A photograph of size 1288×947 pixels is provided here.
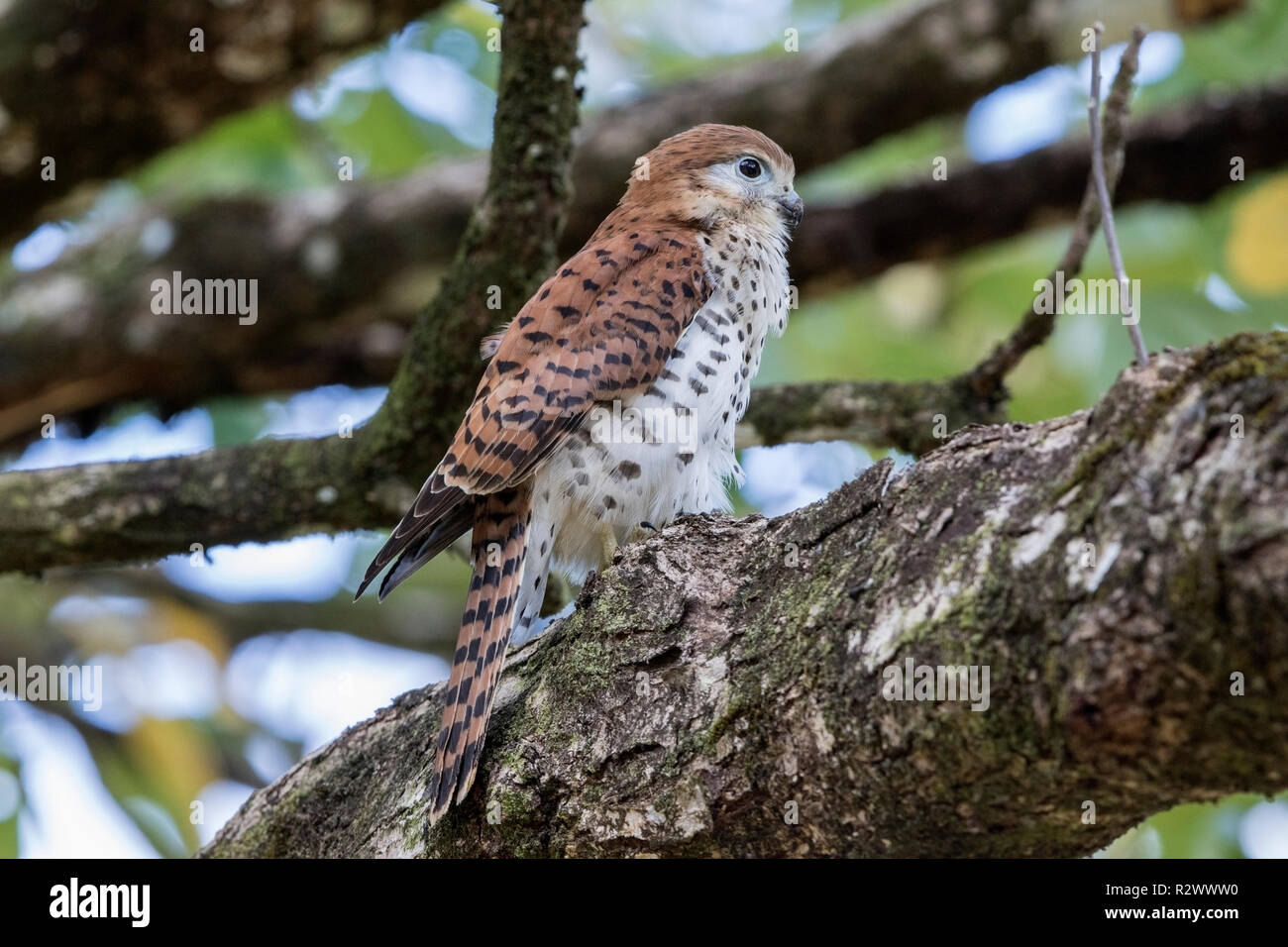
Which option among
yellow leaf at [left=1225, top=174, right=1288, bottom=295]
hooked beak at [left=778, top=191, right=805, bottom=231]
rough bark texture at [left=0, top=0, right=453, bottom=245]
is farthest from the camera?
yellow leaf at [left=1225, top=174, right=1288, bottom=295]

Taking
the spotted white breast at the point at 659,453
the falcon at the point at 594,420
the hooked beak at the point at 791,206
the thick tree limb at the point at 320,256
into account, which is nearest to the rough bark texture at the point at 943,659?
the falcon at the point at 594,420

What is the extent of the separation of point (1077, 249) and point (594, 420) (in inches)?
76.2

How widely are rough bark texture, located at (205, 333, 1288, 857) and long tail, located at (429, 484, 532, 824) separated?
69mm

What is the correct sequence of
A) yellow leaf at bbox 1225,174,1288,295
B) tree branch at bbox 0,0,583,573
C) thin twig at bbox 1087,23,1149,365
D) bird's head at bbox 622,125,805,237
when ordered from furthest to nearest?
yellow leaf at bbox 1225,174,1288,295
bird's head at bbox 622,125,805,237
tree branch at bbox 0,0,583,573
thin twig at bbox 1087,23,1149,365

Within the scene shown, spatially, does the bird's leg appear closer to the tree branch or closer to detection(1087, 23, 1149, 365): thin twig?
the tree branch

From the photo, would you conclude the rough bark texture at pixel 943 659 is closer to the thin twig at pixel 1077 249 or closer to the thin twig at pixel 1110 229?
the thin twig at pixel 1110 229

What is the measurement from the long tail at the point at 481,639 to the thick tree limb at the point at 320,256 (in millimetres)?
3225

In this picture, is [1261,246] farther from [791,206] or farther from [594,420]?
[594,420]

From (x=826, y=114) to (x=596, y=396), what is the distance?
3.46 meters

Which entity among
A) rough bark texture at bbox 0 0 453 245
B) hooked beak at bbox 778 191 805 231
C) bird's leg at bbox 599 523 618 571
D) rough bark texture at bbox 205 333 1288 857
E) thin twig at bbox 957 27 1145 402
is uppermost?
rough bark texture at bbox 0 0 453 245

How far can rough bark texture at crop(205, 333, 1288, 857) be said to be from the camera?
2.00 m

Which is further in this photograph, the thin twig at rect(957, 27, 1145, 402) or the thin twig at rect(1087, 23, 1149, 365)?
the thin twig at rect(957, 27, 1145, 402)

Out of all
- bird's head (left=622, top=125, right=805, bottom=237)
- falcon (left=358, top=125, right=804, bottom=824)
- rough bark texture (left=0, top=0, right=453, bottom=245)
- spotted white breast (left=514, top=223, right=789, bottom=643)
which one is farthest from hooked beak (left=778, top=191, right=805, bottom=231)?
rough bark texture (left=0, top=0, right=453, bottom=245)

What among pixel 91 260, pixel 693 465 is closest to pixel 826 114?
pixel 693 465
